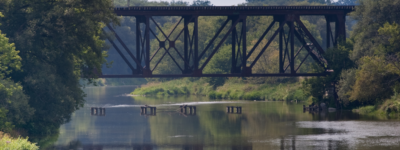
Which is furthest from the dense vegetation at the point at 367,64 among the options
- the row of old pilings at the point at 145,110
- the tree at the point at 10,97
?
the tree at the point at 10,97

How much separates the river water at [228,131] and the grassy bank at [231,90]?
→ 13.3 meters

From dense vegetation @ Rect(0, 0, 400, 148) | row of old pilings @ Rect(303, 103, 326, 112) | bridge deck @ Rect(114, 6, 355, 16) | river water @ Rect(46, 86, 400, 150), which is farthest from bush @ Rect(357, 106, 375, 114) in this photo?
bridge deck @ Rect(114, 6, 355, 16)

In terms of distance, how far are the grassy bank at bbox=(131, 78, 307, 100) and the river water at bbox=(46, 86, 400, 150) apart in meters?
13.3

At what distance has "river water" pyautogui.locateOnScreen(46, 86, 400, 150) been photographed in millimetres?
36750

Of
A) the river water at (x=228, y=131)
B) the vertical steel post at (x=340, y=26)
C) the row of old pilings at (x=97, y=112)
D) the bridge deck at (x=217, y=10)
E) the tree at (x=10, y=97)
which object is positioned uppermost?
the bridge deck at (x=217, y=10)

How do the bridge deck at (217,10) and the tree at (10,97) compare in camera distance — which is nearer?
the tree at (10,97)

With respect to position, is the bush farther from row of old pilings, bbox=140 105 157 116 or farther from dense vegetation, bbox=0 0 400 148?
row of old pilings, bbox=140 105 157 116

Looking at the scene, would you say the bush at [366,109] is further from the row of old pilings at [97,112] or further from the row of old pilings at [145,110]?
the row of old pilings at [97,112]

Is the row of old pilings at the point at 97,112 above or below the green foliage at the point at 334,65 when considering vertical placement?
below

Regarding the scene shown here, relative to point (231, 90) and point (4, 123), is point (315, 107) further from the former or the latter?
point (4, 123)

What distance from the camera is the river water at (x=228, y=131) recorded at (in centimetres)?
3675

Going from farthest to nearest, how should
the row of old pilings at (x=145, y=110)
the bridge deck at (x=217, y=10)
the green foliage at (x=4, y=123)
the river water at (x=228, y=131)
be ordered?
the row of old pilings at (x=145, y=110) < the bridge deck at (x=217, y=10) < the river water at (x=228, y=131) < the green foliage at (x=4, y=123)

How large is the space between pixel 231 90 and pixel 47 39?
5167 cm

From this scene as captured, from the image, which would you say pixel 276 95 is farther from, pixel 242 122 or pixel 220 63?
pixel 242 122
